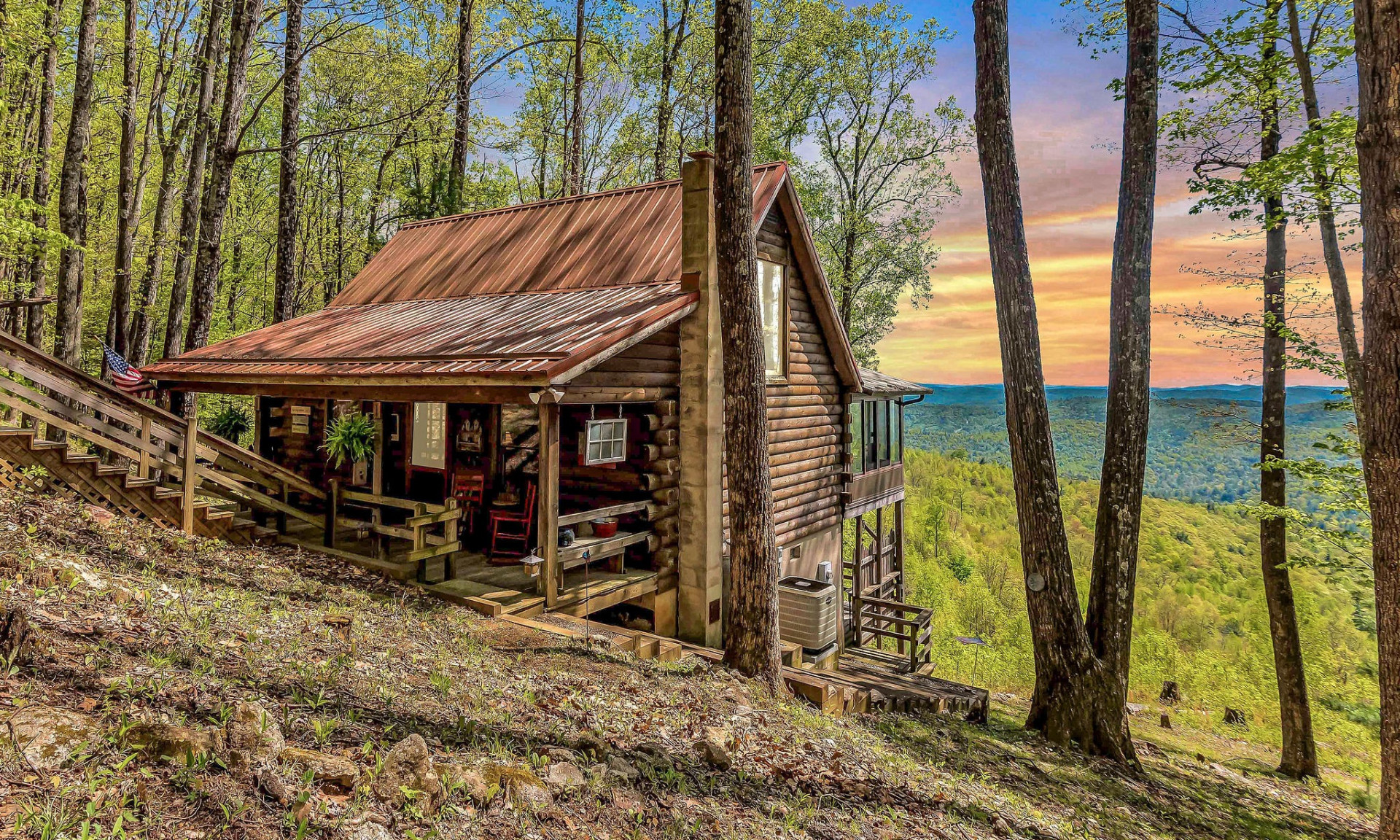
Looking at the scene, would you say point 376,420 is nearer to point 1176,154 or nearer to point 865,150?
point 1176,154

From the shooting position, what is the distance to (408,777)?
301 centimetres

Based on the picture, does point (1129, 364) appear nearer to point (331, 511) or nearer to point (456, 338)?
point (456, 338)

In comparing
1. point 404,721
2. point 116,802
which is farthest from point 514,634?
point 116,802

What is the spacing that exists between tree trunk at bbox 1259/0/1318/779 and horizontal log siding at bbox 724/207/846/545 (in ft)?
22.9

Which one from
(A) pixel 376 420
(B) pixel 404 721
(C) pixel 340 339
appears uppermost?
(C) pixel 340 339

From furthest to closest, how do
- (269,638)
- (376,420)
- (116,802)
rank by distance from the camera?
(376,420) → (269,638) → (116,802)

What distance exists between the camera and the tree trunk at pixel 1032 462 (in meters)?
7.36

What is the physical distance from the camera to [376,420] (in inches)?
382

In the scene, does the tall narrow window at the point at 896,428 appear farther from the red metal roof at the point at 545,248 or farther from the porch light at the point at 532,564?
the porch light at the point at 532,564

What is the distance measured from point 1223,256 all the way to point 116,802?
15311 millimetres

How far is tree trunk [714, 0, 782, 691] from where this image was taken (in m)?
6.50

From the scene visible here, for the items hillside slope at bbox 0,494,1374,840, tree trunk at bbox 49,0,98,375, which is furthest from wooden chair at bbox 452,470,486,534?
tree trunk at bbox 49,0,98,375

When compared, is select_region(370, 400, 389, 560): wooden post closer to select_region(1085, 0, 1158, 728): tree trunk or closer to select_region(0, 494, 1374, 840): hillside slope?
select_region(0, 494, 1374, 840): hillside slope

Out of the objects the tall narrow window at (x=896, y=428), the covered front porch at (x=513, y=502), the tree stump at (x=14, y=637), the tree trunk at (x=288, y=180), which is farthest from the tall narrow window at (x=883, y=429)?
the tree stump at (x=14, y=637)
